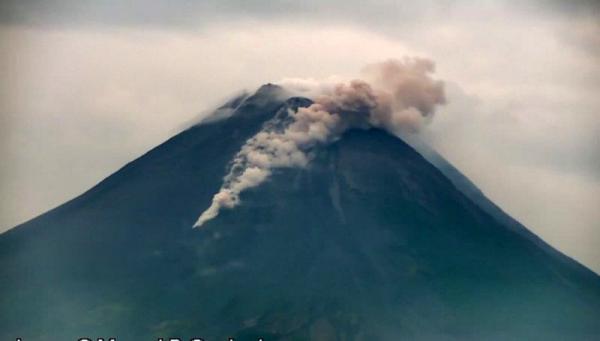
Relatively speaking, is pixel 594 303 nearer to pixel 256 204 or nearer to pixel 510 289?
pixel 510 289

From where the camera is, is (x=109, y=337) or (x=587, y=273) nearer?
(x=109, y=337)

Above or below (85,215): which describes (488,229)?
below

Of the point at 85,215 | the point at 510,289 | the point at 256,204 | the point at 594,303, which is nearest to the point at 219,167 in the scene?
the point at 256,204

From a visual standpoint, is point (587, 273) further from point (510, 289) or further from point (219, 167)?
point (219, 167)

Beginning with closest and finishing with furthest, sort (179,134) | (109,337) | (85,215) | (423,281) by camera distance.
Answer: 1. (109,337)
2. (423,281)
3. (85,215)
4. (179,134)

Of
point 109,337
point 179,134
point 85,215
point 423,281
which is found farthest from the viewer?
point 179,134

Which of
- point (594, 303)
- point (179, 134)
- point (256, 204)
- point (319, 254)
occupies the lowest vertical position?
point (594, 303)
